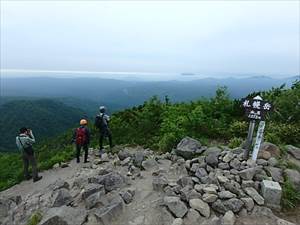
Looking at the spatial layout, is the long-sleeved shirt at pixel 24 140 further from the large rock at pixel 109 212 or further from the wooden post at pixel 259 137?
the wooden post at pixel 259 137

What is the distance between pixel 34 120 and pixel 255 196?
66.3 metres

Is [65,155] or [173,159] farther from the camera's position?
[65,155]

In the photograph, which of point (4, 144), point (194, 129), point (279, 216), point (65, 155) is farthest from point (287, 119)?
point (4, 144)

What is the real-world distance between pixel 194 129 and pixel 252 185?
4.80 m

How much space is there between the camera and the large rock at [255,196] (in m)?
6.13

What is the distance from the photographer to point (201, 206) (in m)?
5.99

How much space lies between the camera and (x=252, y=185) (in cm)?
650

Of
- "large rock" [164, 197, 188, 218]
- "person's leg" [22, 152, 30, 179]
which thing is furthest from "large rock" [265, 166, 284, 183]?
"person's leg" [22, 152, 30, 179]

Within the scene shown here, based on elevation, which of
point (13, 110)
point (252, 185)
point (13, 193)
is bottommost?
point (13, 110)

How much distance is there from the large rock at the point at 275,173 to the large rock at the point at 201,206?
6.44 ft

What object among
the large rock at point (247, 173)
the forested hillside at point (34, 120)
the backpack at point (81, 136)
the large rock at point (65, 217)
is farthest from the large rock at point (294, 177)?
the forested hillside at point (34, 120)

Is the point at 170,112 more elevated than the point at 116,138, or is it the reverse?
the point at 170,112

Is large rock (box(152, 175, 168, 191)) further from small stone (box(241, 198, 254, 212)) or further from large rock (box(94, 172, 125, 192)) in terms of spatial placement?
small stone (box(241, 198, 254, 212))

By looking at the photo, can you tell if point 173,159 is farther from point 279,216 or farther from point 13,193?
point 13,193
